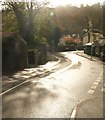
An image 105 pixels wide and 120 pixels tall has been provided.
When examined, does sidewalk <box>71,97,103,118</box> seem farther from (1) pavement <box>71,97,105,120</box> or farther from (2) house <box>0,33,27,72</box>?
(2) house <box>0,33,27,72</box>

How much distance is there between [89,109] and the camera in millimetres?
11156

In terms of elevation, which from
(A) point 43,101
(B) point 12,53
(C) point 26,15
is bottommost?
(A) point 43,101

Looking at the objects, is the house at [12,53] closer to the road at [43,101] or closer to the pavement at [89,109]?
the road at [43,101]

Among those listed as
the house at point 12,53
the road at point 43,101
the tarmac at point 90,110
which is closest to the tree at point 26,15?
the house at point 12,53

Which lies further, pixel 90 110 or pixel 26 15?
pixel 26 15

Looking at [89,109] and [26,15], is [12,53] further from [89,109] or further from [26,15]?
[26,15]

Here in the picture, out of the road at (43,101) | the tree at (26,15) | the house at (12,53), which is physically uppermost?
the tree at (26,15)

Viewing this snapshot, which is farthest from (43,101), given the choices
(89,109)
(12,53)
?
(12,53)

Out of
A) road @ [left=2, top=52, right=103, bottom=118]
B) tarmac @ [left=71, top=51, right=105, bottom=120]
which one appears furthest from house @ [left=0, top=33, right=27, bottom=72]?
tarmac @ [left=71, top=51, right=105, bottom=120]

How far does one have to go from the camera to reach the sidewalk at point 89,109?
1025 centimetres

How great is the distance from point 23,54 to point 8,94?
2014 centimetres

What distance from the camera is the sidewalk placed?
10.2m

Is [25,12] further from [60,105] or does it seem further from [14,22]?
[60,105]

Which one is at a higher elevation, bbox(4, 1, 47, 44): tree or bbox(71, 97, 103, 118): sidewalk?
bbox(4, 1, 47, 44): tree
